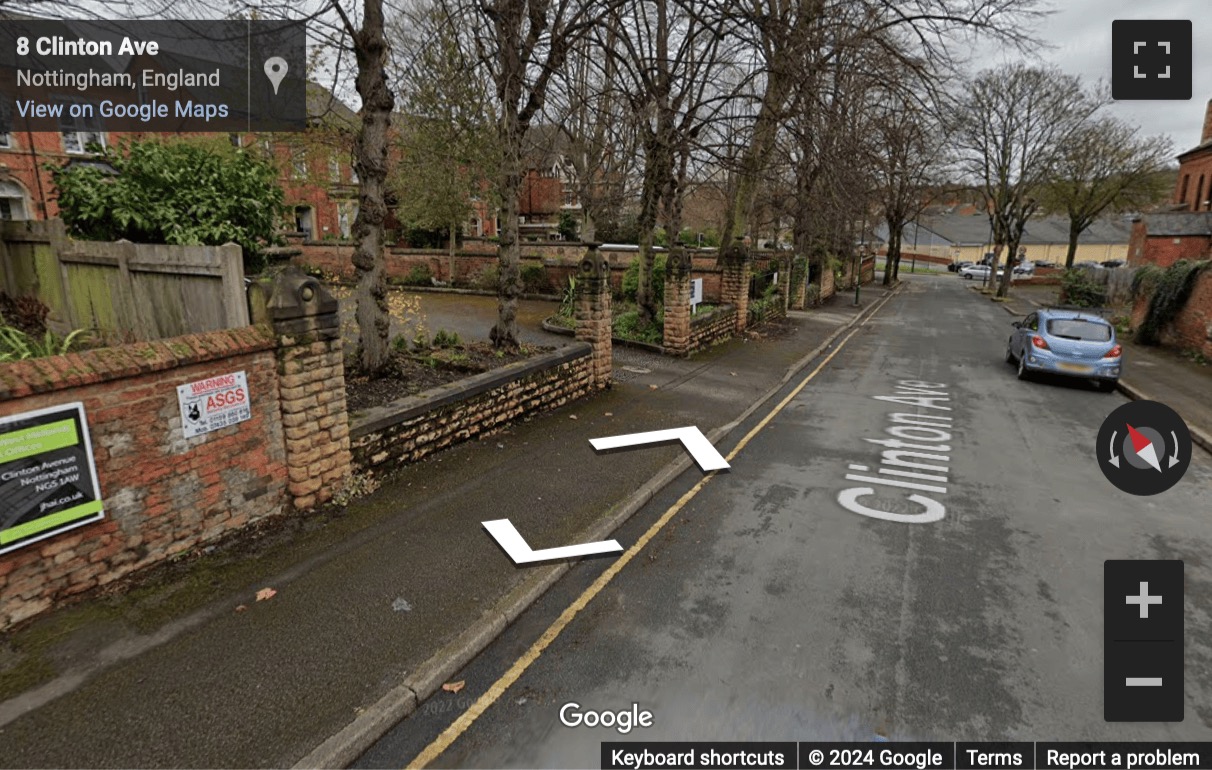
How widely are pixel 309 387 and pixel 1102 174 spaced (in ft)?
157

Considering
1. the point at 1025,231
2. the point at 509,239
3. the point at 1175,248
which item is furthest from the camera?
the point at 1025,231

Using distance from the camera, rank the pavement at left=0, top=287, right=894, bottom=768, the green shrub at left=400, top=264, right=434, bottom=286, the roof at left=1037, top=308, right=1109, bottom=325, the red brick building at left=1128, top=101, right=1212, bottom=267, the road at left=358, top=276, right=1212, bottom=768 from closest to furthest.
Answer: the pavement at left=0, top=287, right=894, bottom=768
the road at left=358, top=276, right=1212, bottom=768
the roof at left=1037, top=308, right=1109, bottom=325
the green shrub at left=400, top=264, right=434, bottom=286
the red brick building at left=1128, top=101, right=1212, bottom=267

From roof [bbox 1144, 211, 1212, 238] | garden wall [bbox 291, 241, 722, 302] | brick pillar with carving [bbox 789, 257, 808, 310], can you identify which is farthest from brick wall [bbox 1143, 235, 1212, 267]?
garden wall [bbox 291, 241, 722, 302]

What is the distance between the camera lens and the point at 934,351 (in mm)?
17375

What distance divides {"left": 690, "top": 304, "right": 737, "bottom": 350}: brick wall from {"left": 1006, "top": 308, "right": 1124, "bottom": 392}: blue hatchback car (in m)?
6.87

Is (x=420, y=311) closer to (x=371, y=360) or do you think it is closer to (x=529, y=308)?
(x=529, y=308)

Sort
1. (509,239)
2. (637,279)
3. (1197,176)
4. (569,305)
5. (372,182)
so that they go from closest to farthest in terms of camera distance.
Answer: (372,182)
(509,239)
(569,305)
(637,279)
(1197,176)

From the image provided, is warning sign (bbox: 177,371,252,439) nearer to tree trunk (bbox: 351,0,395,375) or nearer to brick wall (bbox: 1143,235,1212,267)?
tree trunk (bbox: 351,0,395,375)

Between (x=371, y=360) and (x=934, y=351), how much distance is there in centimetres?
1565

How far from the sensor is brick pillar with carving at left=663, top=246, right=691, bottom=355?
547 inches

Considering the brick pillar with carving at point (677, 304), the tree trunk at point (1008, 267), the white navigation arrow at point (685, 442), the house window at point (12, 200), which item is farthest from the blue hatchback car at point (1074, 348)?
the house window at point (12, 200)

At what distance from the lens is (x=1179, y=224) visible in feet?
94.7

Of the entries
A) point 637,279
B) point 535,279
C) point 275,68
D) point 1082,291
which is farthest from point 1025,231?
point 275,68

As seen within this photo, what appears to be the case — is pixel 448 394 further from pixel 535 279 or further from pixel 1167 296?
pixel 1167 296
